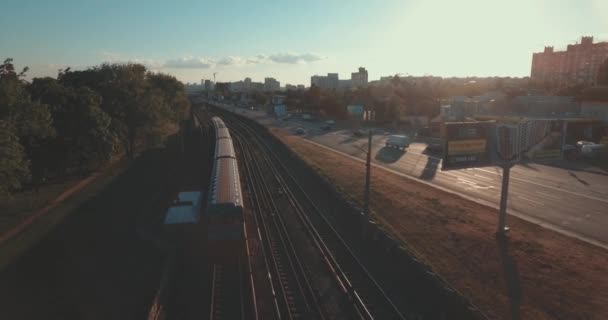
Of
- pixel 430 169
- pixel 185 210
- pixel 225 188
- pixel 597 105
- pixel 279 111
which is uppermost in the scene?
pixel 597 105

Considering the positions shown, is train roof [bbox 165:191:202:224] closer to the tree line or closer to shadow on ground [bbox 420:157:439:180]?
the tree line

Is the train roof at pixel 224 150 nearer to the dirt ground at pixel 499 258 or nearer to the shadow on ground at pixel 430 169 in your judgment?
the dirt ground at pixel 499 258

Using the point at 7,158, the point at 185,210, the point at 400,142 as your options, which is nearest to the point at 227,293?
the point at 185,210

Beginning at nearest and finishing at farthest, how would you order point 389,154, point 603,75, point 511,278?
point 511,278, point 389,154, point 603,75

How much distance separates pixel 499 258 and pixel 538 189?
18.2 meters

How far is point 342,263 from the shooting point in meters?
20.7

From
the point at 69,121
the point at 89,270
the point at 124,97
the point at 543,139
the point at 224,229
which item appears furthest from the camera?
the point at 124,97

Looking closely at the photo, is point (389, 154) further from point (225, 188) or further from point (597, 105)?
point (225, 188)

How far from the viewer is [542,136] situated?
25594mm

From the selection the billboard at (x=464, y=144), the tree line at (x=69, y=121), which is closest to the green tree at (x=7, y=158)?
the tree line at (x=69, y=121)

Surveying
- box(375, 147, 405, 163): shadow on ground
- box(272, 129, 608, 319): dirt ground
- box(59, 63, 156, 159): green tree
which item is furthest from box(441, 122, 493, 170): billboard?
box(59, 63, 156, 159): green tree

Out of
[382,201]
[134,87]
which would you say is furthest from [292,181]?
[134,87]

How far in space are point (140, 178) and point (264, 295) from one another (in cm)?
2681

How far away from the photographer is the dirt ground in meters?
16.4
